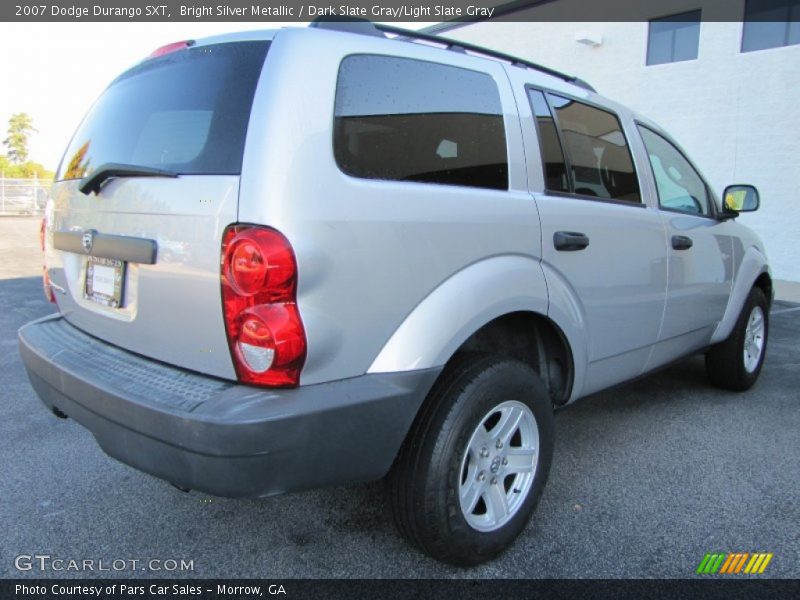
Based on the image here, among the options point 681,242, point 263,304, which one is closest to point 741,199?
point 681,242

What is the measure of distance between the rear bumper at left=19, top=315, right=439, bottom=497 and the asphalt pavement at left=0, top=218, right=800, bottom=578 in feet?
1.96

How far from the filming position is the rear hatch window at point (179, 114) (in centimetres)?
184

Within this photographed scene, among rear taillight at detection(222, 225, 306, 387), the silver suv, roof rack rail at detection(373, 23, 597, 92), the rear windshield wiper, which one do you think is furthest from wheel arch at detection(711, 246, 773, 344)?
the rear windshield wiper

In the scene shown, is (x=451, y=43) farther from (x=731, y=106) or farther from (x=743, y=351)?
(x=731, y=106)

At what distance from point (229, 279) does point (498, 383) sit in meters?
1.00

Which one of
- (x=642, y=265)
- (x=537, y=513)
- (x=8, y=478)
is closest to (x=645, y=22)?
(x=642, y=265)

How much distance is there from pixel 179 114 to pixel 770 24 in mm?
12046

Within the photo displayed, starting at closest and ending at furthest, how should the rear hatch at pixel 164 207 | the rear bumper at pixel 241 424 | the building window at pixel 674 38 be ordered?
the rear bumper at pixel 241 424 < the rear hatch at pixel 164 207 < the building window at pixel 674 38

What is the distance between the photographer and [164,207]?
74.8 inches

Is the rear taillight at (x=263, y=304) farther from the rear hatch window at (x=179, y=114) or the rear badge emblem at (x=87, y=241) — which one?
the rear badge emblem at (x=87, y=241)

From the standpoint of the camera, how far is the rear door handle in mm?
2473

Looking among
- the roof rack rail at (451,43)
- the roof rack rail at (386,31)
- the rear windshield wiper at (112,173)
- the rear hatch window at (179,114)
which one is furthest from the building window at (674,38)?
the rear windshield wiper at (112,173)

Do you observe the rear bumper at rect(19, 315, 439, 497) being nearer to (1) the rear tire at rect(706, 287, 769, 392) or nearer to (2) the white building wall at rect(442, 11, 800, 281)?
(1) the rear tire at rect(706, 287, 769, 392)

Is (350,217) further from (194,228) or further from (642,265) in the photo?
(642,265)
